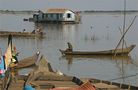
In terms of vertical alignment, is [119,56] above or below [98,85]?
below

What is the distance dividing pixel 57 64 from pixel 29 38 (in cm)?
1731

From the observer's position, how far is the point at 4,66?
15492 mm

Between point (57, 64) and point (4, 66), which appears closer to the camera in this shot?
point (4, 66)

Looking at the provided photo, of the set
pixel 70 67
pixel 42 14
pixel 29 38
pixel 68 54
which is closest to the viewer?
pixel 70 67

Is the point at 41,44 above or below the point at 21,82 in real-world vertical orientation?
below

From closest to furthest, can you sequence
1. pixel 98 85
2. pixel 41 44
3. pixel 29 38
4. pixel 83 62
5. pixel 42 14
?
1. pixel 98 85
2. pixel 83 62
3. pixel 41 44
4. pixel 29 38
5. pixel 42 14

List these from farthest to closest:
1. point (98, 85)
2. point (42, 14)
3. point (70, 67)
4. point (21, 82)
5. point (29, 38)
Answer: point (42, 14)
point (29, 38)
point (70, 67)
point (21, 82)
point (98, 85)

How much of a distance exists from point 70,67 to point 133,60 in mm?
5907

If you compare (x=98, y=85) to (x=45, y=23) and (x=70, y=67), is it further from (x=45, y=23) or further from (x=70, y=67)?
(x=45, y=23)

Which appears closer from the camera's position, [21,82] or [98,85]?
[98,85]

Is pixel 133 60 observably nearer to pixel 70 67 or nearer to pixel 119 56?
pixel 119 56

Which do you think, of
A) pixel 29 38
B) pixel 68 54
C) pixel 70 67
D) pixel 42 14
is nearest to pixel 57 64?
pixel 70 67

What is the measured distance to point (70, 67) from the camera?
2620 cm

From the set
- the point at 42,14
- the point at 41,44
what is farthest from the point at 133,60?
the point at 42,14
